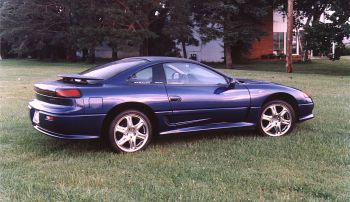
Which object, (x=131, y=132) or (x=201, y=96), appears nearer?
(x=131, y=132)

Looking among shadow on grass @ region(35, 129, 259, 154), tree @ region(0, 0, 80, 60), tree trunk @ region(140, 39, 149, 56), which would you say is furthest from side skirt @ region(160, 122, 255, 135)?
tree @ region(0, 0, 80, 60)

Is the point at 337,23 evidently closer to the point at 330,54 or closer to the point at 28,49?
the point at 330,54

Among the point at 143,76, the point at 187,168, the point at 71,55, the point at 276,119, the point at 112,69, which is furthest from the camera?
the point at 71,55

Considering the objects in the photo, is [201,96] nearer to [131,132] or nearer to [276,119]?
[131,132]

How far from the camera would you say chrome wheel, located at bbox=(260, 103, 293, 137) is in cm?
755

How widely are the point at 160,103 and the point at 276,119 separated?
205cm

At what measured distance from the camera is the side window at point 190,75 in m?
7.01

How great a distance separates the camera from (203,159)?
6.11 m

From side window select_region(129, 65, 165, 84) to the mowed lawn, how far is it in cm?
94

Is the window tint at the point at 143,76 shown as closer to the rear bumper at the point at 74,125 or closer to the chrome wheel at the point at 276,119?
the rear bumper at the point at 74,125

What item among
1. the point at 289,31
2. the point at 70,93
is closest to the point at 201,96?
the point at 70,93

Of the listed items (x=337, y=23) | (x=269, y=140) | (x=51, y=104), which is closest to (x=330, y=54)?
(x=337, y=23)

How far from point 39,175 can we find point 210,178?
6.30ft

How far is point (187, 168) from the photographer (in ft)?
18.5
